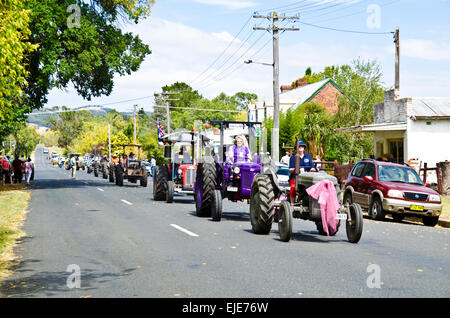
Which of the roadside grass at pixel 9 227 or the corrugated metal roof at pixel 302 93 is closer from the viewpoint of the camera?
the roadside grass at pixel 9 227

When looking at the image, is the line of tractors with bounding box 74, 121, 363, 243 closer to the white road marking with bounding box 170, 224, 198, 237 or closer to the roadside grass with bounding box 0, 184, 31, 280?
the white road marking with bounding box 170, 224, 198, 237

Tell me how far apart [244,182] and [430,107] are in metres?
22.1

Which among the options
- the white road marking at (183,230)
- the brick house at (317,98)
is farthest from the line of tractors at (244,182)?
the brick house at (317,98)

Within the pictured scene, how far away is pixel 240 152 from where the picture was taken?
15.8 meters

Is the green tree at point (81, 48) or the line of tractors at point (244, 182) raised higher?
the green tree at point (81, 48)

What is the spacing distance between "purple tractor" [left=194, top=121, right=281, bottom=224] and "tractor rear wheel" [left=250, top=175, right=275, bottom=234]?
1759 mm

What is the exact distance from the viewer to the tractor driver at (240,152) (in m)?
15.7

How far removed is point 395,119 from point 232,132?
2040cm

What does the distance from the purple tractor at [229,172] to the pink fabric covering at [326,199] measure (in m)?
3.14

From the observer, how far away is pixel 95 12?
110ft

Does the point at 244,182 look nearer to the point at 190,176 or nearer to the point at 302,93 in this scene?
the point at 190,176

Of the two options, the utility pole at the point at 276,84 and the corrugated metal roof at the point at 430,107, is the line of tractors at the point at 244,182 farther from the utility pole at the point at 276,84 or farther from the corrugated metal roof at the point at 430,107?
the corrugated metal roof at the point at 430,107

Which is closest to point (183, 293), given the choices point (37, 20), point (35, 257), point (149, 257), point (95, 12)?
point (149, 257)
